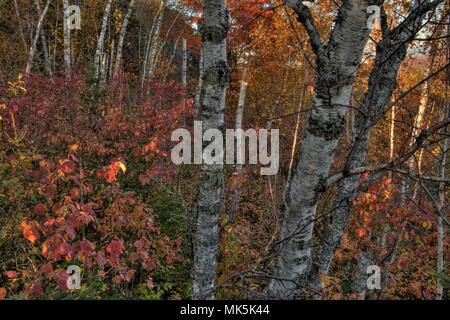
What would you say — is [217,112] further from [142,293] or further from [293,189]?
[142,293]

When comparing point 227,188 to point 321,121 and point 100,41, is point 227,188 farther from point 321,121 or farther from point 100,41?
point 321,121

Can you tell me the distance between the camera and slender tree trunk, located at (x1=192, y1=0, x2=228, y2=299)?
2867 millimetres

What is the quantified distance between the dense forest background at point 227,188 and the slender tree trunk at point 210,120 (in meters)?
0.01

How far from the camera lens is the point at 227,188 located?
9500mm

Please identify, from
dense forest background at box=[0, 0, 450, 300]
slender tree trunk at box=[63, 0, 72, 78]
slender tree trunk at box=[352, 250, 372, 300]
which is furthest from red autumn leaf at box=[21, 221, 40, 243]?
slender tree trunk at box=[63, 0, 72, 78]

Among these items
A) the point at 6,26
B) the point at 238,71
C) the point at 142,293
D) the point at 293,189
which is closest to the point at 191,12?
the point at 238,71

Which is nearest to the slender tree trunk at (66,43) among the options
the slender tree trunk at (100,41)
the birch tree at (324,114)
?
the slender tree trunk at (100,41)

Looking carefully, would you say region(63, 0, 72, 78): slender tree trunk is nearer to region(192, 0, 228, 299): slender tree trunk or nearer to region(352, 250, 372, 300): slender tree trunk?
region(192, 0, 228, 299): slender tree trunk

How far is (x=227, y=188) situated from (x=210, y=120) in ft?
21.6

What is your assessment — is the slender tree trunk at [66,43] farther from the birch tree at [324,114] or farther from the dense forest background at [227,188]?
A: the birch tree at [324,114]

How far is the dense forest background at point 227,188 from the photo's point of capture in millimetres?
2354

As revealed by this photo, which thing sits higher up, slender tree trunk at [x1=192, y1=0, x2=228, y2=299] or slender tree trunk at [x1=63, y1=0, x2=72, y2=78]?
slender tree trunk at [x1=63, y1=0, x2=72, y2=78]

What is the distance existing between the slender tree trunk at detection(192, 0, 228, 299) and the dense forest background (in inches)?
0.5

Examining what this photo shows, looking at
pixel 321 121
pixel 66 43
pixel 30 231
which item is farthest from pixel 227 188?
pixel 321 121
